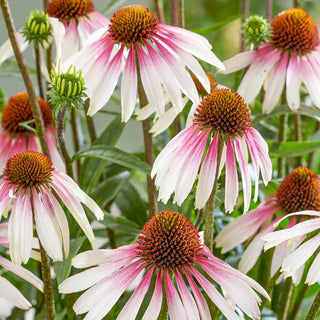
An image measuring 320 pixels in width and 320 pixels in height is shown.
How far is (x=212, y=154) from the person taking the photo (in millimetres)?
436

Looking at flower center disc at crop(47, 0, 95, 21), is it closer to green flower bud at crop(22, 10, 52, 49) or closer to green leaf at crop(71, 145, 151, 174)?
green flower bud at crop(22, 10, 52, 49)

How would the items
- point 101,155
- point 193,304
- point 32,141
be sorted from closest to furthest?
1. point 193,304
2. point 101,155
3. point 32,141

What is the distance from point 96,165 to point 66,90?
0.59ft

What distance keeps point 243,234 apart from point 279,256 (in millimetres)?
47

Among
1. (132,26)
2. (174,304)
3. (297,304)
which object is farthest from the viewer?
(297,304)

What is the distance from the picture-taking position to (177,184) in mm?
430

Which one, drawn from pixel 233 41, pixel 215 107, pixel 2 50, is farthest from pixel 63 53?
pixel 233 41

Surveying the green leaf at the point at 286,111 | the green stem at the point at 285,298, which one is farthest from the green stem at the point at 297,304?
the green leaf at the point at 286,111

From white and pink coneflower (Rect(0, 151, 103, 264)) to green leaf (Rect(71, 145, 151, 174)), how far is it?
6 centimetres

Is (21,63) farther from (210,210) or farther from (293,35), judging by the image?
(293,35)

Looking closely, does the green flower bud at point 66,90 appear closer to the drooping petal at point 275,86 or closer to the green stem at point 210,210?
the green stem at point 210,210

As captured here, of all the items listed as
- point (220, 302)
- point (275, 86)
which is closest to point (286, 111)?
point (275, 86)

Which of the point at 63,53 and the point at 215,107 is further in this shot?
the point at 63,53

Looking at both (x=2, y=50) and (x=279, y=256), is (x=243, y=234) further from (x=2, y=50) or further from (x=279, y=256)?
(x=2, y=50)
